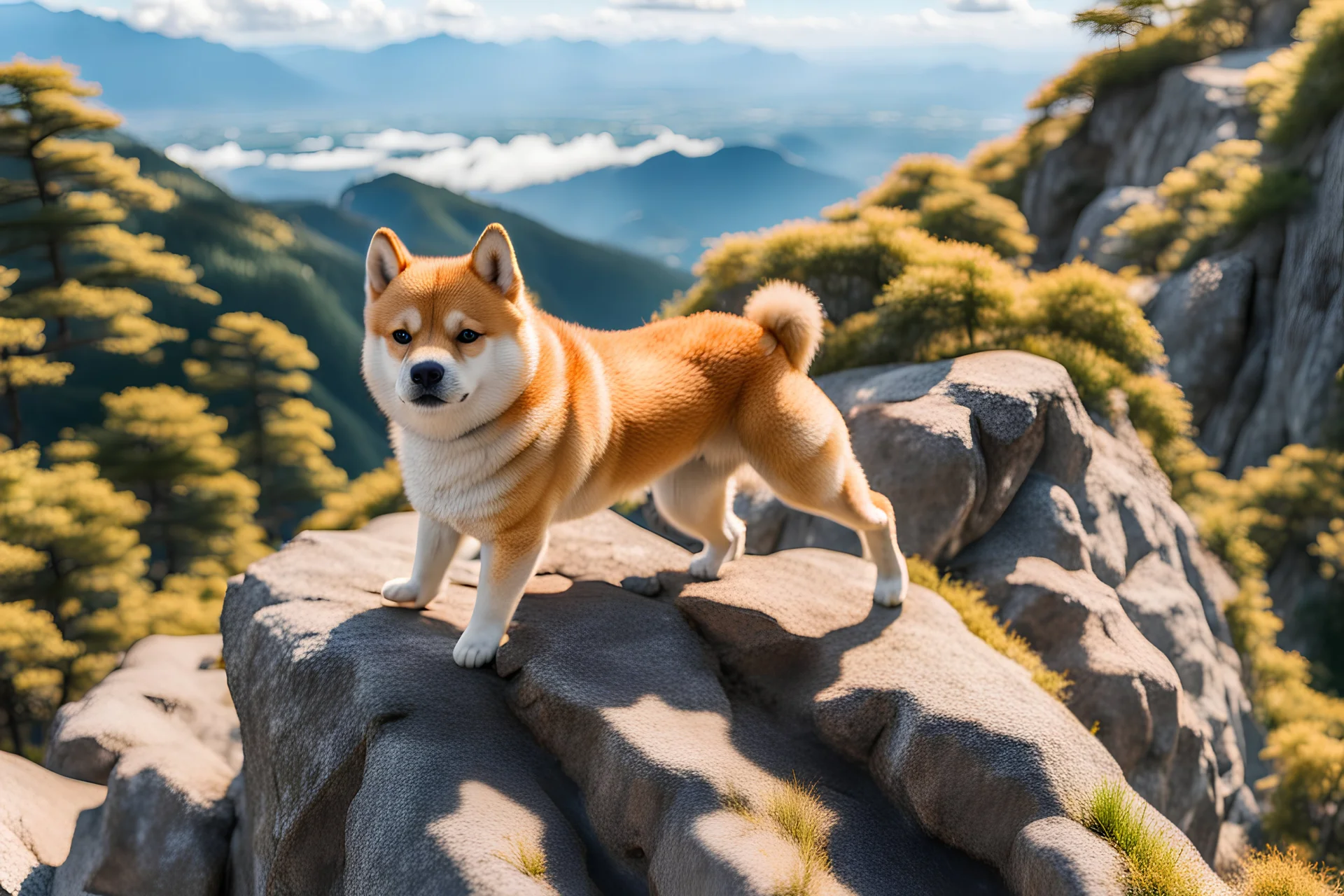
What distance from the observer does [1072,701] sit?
23.5ft

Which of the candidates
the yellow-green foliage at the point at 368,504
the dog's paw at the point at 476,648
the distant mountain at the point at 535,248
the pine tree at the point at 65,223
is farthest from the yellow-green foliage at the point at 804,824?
the distant mountain at the point at 535,248

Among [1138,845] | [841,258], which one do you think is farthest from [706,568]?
[841,258]

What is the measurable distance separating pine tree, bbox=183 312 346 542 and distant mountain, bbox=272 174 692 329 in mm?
103256

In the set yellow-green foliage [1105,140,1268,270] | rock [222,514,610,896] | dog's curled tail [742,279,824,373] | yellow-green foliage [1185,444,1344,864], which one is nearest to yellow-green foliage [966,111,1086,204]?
yellow-green foliage [1105,140,1268,270]

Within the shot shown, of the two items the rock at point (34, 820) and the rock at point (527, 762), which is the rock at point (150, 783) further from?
the rock at point (527, 762)

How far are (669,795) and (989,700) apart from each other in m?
1.89

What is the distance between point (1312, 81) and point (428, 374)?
20120 mm

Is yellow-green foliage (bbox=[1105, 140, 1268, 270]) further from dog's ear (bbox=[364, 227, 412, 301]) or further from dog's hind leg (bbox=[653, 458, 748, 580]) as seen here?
dog's ear (bbox=[364, 227, 412, 301])

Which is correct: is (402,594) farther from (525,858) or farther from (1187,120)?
→ (1187,120)

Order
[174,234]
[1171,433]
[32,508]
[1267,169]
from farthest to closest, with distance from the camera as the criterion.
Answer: [174,234] → [1267,169] → [32,508] → [1171,433]

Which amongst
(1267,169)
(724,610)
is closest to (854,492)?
(724,610)

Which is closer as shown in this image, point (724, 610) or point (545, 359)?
point (545, 359)

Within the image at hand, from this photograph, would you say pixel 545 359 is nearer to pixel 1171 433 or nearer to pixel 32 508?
pixel 1171 433

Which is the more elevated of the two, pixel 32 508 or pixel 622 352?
pixel 622 352
